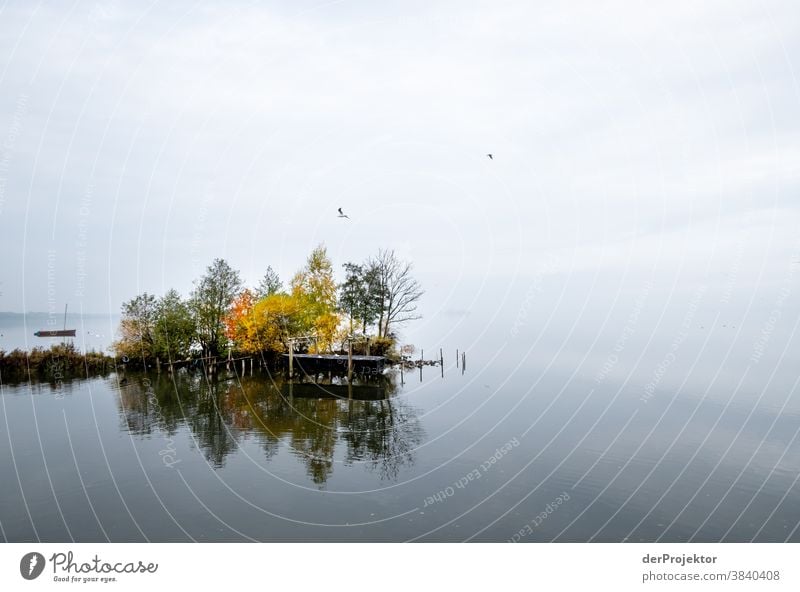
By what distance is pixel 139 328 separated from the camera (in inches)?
2013

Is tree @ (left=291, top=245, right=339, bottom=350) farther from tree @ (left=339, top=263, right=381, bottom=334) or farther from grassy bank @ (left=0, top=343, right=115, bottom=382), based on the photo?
grassy bank @ (left=0, top=343, right=115, bottom=382)

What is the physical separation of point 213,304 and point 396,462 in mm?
36908

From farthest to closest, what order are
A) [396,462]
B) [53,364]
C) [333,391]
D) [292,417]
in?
[53,364]
[333,391]
[292,417]
[396,462]

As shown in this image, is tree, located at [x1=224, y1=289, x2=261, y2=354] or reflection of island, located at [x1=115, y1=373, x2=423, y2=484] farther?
tree, located at [x1=224, y1=289, x2=261, y2=354]

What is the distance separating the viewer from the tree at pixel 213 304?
52938mm

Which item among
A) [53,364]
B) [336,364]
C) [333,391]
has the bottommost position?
[333,391]

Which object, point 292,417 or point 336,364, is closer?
point 292,417

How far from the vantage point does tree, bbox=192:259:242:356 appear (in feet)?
174

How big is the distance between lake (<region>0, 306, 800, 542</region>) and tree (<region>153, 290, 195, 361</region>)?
400 inches

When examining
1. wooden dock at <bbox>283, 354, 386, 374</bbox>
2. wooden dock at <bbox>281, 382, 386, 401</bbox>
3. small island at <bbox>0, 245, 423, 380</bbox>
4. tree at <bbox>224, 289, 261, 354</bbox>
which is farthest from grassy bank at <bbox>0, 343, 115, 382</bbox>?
wooden dock at <bbox>281, 382, 386, 401</bbox>

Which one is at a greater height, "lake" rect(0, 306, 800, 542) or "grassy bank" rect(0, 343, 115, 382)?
"grassy bank" rect(0, 343, 115, 382)

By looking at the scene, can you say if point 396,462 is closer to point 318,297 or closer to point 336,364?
point 336,364

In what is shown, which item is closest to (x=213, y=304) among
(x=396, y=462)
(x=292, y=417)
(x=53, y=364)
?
(x=53, y=364)

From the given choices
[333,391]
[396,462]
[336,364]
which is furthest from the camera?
[336,364]
